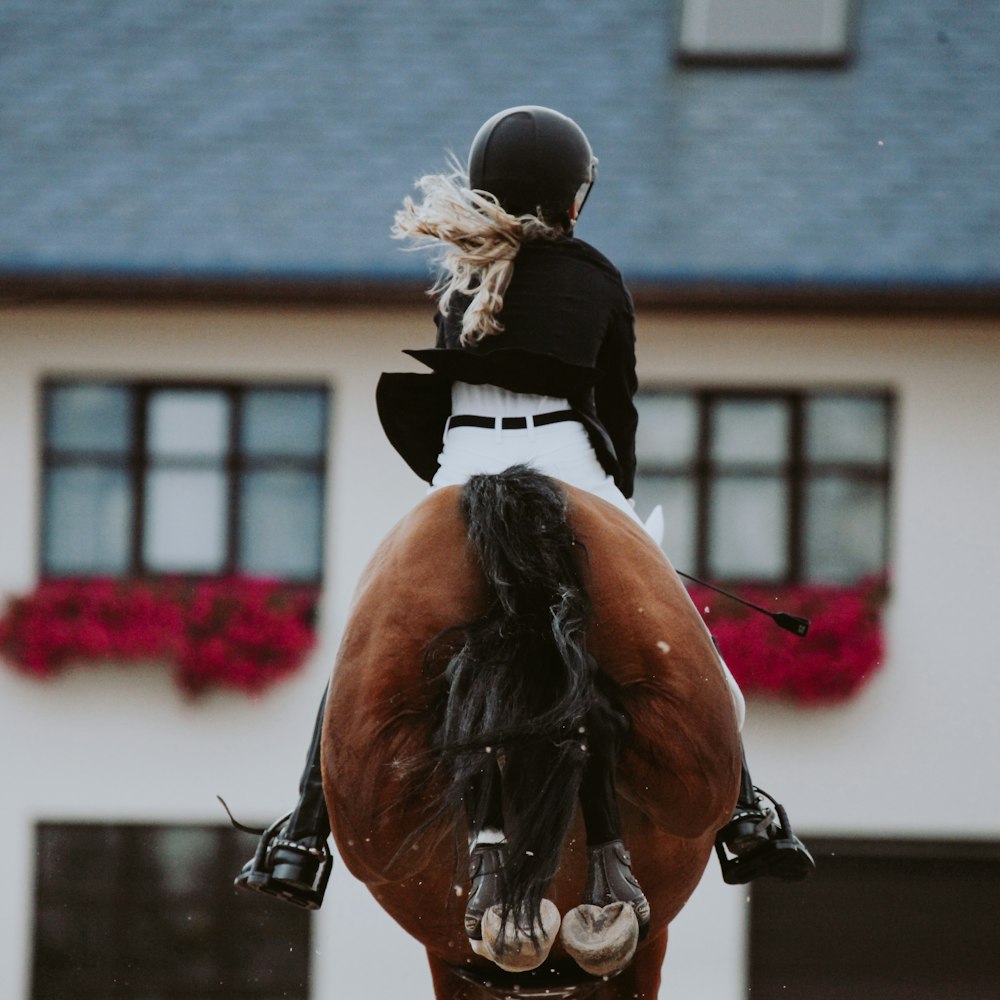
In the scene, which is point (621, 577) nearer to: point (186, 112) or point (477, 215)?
point (477, 215)

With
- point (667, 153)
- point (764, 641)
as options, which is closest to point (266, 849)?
point (764, 641)

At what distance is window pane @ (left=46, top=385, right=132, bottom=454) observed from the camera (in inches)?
493

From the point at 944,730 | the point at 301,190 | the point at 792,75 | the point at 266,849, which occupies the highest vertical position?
the point at 792,75

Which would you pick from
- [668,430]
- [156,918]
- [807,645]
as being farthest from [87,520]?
[807,645]

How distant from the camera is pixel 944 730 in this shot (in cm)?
1217

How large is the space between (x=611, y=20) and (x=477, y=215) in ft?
33.4

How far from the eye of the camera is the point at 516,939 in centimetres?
335

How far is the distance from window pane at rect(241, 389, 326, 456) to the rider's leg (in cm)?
916

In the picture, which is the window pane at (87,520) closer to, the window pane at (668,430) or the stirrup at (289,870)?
the window pane at (668,430)

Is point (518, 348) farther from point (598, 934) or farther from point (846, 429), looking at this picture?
point (846, 429)

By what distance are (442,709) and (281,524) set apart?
9.05 meters

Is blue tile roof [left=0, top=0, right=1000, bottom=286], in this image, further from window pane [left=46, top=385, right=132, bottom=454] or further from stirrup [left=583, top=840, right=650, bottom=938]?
stirrup [left=583, top=840, right=650, bottom=938]

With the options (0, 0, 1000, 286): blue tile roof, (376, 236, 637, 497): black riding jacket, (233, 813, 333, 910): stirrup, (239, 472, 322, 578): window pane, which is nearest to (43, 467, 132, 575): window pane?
(239, 472, 322, 578): window pane

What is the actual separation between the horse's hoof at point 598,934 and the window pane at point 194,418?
369 inches
